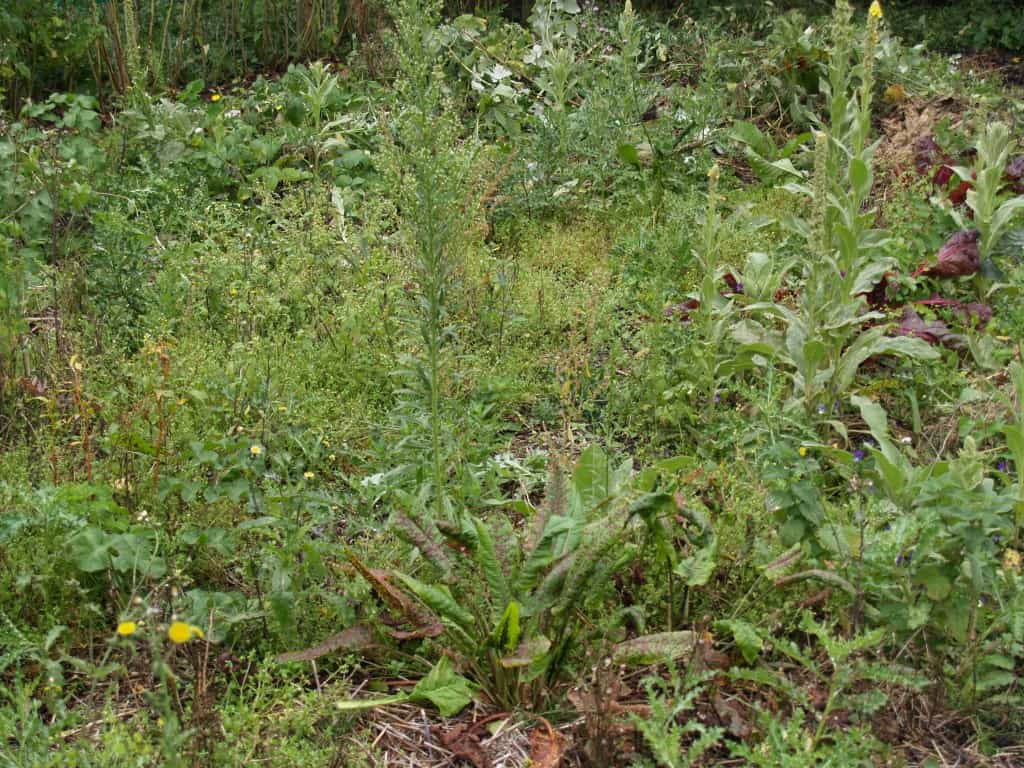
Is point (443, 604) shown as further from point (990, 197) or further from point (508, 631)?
point (990, 197)

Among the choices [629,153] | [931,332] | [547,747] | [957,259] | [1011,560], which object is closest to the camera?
[547,747]

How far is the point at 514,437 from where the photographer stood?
3.82 metres

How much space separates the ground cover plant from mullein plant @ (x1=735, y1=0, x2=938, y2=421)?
18 mm

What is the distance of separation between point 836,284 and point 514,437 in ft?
4.01

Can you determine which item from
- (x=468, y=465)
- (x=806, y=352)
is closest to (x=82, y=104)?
(x=468, y=465)

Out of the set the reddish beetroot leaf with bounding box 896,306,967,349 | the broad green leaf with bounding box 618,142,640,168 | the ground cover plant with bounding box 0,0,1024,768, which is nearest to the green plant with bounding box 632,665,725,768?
the ground cover plant with bounding box 0,0,1024,768

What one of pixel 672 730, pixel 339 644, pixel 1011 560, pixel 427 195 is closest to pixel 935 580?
pixel 1011 560

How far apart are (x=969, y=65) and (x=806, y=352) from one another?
5156mm

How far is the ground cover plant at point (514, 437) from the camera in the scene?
8.15 ft

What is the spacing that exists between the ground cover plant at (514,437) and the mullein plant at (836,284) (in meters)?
0.02

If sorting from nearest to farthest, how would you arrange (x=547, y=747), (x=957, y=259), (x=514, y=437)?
(x=547, y=747), (x=514, y=437), (x=957, y=259)

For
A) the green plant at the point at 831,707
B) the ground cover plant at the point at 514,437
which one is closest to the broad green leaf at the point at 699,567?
the ground cover plant at the point at 514,437

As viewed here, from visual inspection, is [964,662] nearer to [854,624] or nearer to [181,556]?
[854,624]

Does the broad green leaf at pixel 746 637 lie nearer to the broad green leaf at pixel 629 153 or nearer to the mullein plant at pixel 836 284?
the mullein plant at pixel 836 284
